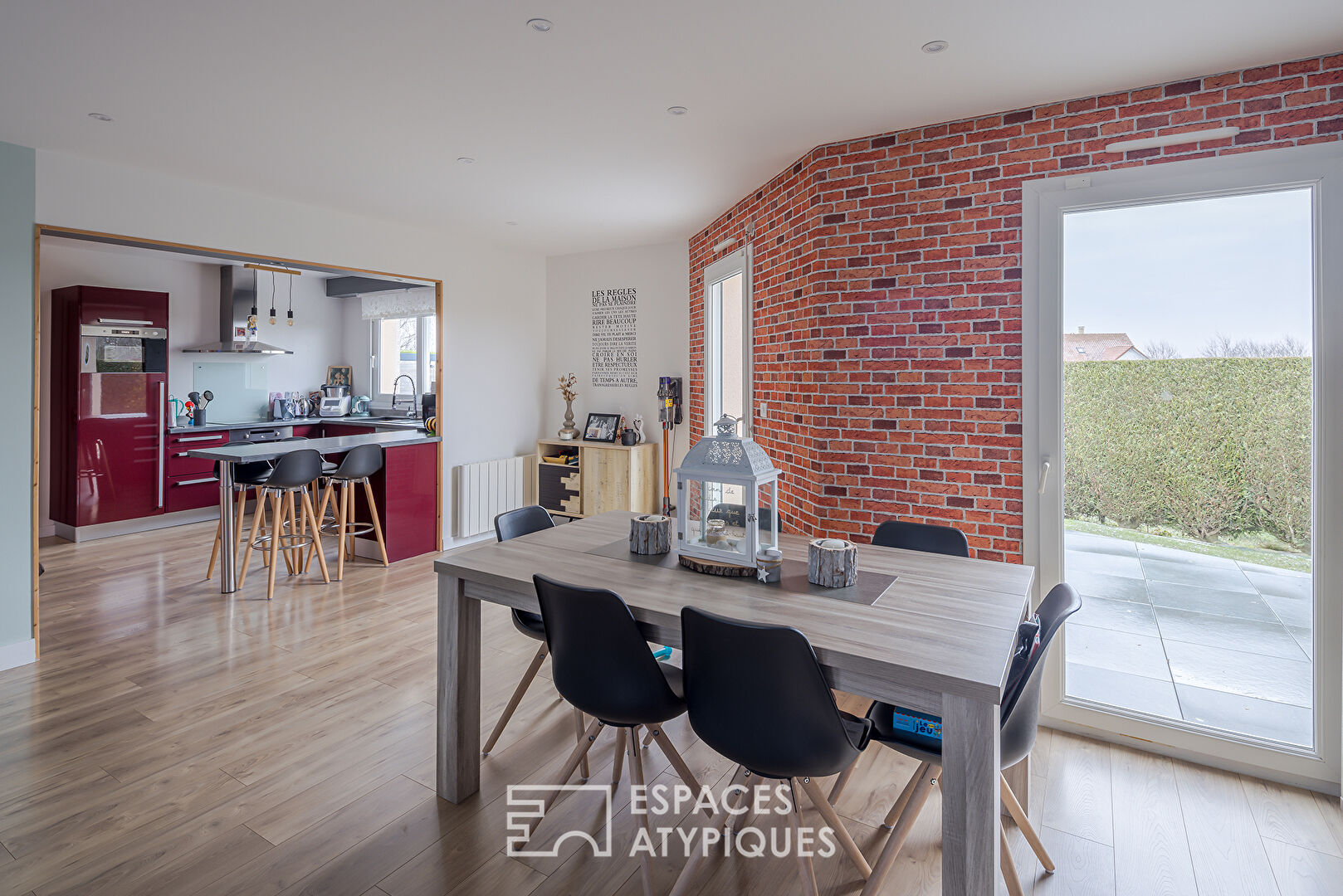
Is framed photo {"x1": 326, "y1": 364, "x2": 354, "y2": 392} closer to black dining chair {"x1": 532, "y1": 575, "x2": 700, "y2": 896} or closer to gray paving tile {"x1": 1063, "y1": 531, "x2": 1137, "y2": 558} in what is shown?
black dining chair {"x1": 532, "y1": 575, "x2": 700, "y2": 896}

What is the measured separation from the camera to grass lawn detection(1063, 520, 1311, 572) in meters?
2.56

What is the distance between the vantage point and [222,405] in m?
7.25

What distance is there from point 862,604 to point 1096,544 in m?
1.65

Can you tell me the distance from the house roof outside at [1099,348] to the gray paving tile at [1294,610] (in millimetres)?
1051

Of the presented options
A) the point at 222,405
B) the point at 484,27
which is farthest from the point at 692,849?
the point at 222,405

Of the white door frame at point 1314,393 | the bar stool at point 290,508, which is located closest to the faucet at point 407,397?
the bar stool at point 290,508

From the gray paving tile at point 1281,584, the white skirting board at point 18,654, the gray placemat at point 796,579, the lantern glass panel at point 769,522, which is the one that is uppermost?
the lantern glass panel at point 769,522

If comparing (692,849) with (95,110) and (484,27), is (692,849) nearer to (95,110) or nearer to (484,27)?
(484,27)

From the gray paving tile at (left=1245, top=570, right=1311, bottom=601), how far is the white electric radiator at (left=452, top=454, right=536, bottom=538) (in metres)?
5.28

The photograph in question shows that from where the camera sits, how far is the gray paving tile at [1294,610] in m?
2.54

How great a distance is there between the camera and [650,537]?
2412mm

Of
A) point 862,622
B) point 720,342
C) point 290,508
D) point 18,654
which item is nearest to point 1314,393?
point 862,622

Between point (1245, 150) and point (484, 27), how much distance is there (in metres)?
2.86

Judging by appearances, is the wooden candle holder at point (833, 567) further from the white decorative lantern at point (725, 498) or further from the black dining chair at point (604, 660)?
the black dining chair at point (604, 660)
